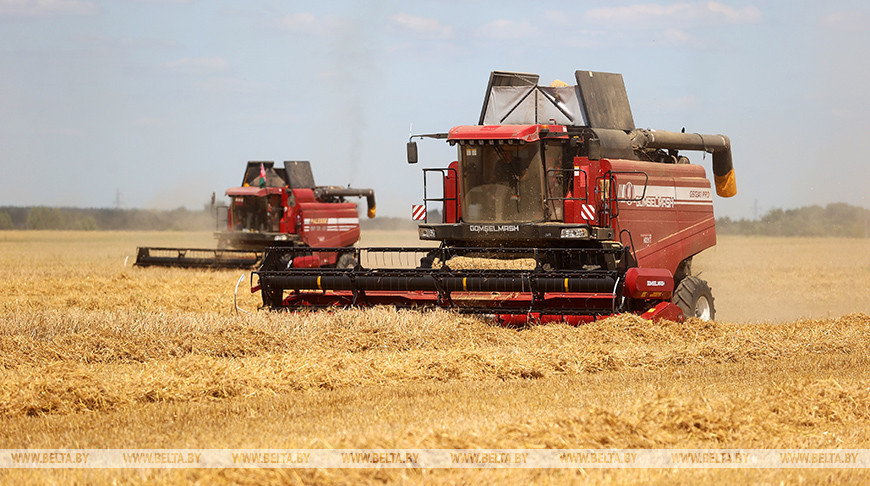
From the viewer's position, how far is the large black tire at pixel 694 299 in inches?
432

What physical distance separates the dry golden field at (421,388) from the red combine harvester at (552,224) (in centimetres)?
Result: 56

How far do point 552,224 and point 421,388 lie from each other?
4284 mm

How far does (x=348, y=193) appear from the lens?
22.8m

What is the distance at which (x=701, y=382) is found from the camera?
7160mm

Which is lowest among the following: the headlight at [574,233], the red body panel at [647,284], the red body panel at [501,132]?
the red body panel at [647,284]

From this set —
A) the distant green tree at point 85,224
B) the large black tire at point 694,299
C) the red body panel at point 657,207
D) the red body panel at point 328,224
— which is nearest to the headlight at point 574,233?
the red body panel at point 657,207

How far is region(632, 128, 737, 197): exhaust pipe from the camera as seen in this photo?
11.9m

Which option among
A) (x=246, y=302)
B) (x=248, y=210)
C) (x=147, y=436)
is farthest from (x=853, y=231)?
(x=147, y=436)

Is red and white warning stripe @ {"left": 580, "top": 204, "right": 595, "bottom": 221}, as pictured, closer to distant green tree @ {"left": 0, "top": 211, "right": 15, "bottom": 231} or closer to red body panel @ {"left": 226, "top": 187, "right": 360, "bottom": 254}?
red body panel @ {"left": 226, "top": 187, "right": 360, "bottom": 254}

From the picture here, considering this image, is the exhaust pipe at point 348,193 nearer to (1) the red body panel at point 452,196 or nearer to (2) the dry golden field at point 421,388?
(1) the red body panel at point 452,196

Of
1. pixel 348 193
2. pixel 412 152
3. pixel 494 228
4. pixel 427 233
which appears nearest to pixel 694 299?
pixel 494 228

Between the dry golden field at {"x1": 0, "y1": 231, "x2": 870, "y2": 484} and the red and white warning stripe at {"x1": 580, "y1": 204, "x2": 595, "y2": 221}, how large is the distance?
68.0 inches

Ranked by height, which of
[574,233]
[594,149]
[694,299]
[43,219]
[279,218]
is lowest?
[694,299]

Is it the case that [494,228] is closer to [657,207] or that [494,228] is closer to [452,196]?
[452,196]
